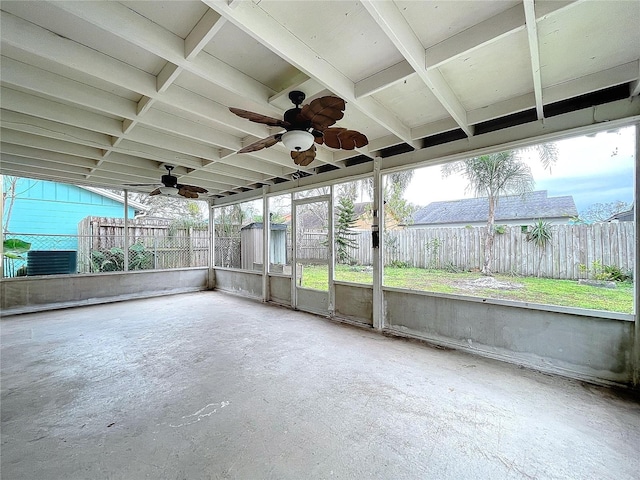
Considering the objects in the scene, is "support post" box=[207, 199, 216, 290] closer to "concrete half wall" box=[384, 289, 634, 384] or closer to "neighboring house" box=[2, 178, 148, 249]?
"neighboring house" box=[2, 178, 148, 249]

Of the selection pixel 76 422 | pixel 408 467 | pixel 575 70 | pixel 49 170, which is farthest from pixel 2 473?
pixel 49 170

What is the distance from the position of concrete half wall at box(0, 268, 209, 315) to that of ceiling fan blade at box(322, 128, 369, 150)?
6.28 meters

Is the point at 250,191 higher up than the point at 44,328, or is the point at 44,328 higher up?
the point at 250,191

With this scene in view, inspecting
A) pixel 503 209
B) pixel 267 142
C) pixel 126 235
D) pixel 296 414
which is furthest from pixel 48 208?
pixel 503 209

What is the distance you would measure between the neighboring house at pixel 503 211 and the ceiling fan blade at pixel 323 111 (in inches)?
101

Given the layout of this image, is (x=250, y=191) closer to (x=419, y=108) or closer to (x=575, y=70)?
(x=419, y=108)

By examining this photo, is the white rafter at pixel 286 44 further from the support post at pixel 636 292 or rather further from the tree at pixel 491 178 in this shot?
the support post at pixel 636 292

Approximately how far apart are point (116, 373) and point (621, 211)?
5270 mm

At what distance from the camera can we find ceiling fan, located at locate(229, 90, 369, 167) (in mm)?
2107

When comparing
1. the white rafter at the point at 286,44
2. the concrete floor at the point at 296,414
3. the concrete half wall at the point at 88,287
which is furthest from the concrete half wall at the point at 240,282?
the white rafter at the point at 286,44

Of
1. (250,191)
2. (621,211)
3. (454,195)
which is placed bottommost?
(621,211)

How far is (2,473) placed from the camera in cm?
154

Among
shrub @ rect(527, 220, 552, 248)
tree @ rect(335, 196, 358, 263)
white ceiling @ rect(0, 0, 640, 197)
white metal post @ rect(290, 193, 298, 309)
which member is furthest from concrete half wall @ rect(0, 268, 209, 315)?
shrub @ rect(527, 220, 552, 248)

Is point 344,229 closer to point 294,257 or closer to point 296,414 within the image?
point 294,257
